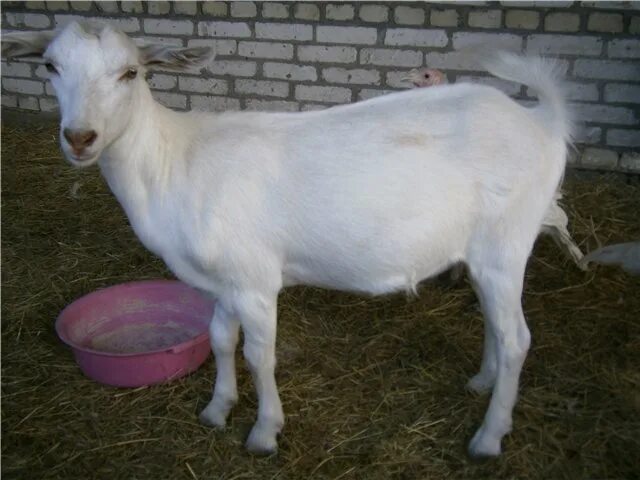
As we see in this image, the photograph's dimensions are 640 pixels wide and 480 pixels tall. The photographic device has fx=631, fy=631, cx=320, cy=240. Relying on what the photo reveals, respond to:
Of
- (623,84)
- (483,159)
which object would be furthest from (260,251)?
(623,84)

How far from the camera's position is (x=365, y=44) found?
5.14m

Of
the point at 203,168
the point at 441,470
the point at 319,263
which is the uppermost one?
the point at 203,168

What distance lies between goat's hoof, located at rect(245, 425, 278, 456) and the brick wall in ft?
9.94

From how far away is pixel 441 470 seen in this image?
259cm

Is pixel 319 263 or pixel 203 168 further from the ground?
pixel 203 168

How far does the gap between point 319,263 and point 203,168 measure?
573 millimetres

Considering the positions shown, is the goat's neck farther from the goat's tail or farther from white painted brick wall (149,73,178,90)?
white painted brick wall (149,73,178,90)

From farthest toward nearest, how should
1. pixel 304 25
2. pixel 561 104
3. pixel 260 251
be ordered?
pixel 304 25
pixel 561 104
pixel 260 251

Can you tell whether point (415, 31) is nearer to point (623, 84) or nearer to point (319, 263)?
point (623, 84)

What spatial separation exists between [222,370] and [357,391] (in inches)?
26.2

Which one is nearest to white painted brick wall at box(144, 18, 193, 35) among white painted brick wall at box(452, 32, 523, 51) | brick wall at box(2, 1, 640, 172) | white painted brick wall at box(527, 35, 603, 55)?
brick wall at box(2, 1, 640, 172)

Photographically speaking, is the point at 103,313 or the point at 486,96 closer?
the point at 486,96

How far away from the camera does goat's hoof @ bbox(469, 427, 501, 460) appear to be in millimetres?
2621

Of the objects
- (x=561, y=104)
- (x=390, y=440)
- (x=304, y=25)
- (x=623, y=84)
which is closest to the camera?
Result: (x=561, y=104)
